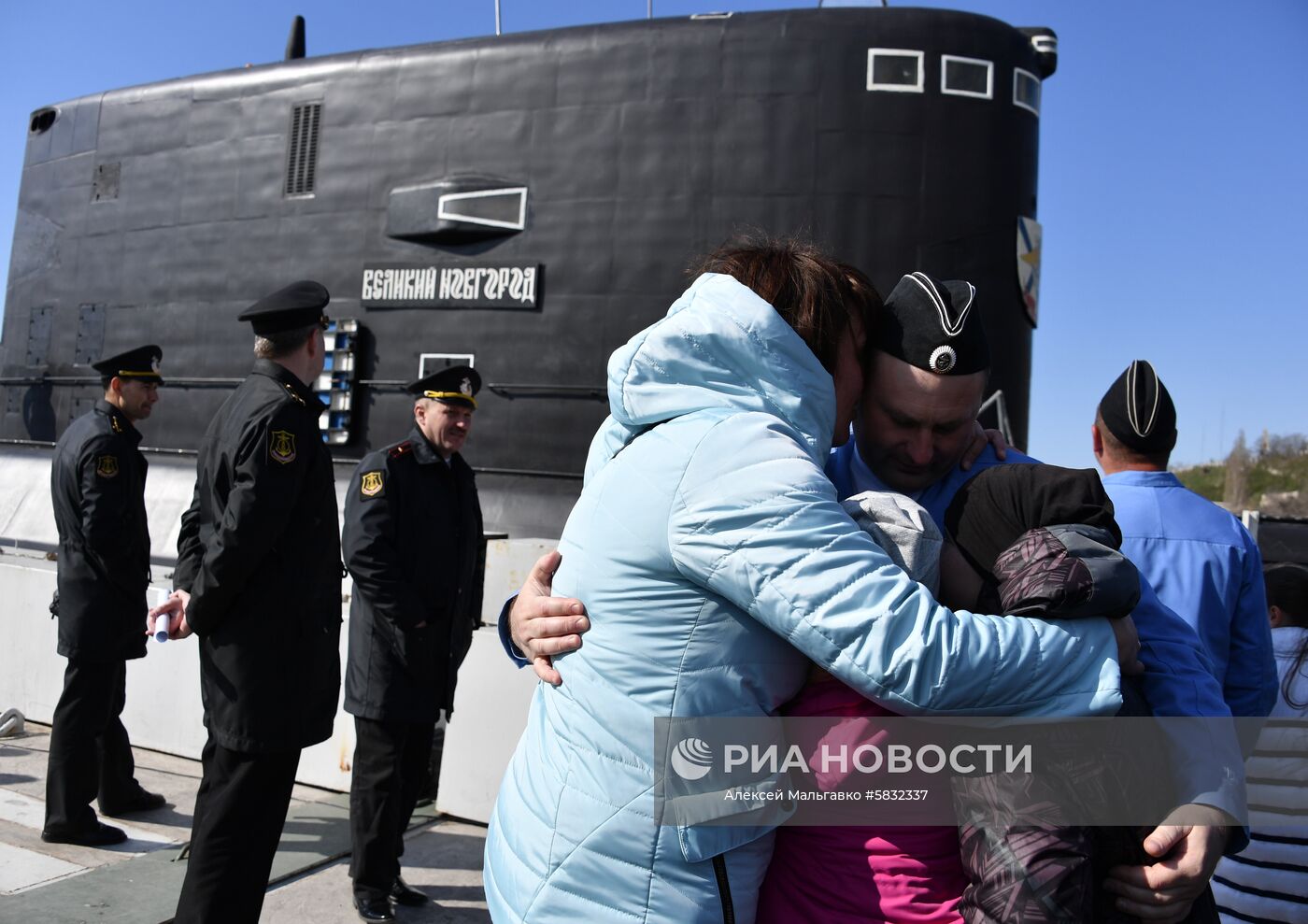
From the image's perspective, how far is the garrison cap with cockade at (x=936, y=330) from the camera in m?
1.64

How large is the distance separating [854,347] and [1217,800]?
836 millimetres

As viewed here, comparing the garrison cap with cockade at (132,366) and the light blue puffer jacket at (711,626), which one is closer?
the light blue puffer jacket at (711,626)

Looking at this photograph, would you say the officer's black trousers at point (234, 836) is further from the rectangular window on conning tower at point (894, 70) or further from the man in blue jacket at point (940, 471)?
the rectangular window on conning tower at point (894, 70)

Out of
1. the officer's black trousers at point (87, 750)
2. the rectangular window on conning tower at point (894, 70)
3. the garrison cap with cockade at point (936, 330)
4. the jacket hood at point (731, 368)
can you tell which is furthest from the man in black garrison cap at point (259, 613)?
the rectangular window on conning tower at point (894, 70)

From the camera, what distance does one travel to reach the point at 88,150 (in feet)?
31.3

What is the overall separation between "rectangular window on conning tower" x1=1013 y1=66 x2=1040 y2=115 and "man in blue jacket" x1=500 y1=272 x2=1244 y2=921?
5405 millimetres

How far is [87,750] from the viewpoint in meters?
4.36

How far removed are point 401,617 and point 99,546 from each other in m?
1.67

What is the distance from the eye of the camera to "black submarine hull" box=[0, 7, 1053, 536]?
628 cm

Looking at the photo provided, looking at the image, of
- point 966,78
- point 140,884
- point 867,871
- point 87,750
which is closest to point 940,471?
point 867,871

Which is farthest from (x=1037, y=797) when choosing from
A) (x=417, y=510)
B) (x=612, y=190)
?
(x=612, y=190)

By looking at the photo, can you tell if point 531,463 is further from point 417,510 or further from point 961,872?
point 961,872

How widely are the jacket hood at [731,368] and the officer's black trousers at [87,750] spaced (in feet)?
13.0

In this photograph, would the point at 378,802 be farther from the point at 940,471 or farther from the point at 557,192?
the point at 557,192
